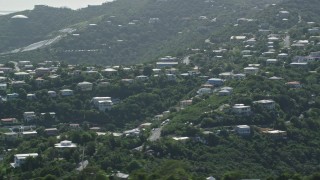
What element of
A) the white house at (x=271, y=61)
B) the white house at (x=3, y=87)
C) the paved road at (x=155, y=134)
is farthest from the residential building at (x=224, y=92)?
the white house at (x=3, y=87)

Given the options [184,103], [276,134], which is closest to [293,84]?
[184,103]

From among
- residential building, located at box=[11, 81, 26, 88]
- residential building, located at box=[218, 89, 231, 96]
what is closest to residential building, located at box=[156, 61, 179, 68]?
residential building, located at box=[11, 81, 26, 88]

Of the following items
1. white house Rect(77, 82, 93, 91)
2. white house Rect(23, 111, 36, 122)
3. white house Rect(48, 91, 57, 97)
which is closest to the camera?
white house Rect(23, 111, 36, 122)

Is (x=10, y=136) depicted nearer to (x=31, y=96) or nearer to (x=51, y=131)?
(x=51, y=131)

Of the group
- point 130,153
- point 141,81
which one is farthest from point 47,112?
point 130,153

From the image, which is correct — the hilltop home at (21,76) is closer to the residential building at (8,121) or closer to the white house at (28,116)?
the white house at (28,116)

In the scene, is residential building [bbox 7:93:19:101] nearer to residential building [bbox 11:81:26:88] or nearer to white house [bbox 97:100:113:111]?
residential building [bbox 11:81:26:88]

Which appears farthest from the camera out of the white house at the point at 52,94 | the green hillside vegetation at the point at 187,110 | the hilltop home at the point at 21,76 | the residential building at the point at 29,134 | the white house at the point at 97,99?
the hilltop home at the point at 21,76

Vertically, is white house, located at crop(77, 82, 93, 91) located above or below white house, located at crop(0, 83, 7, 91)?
below

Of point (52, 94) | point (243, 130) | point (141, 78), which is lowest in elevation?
point (243, 130)

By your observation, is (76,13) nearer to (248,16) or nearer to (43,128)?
(248,16)

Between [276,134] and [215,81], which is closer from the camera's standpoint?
[276,134]
